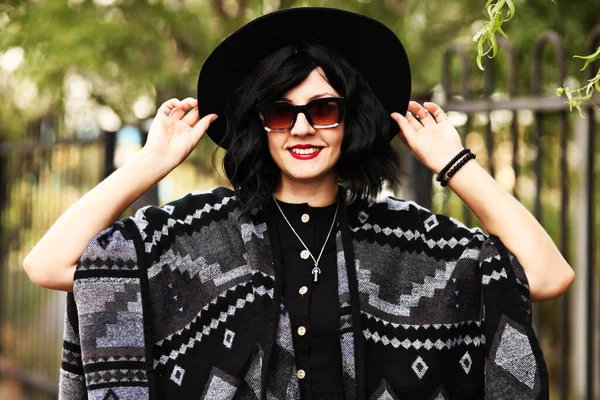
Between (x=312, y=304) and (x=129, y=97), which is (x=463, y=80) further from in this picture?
(x=129, y=97)

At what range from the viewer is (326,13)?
8.14 ft

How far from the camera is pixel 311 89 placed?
2488 millimetres

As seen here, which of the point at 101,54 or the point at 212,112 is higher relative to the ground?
the point at 101,54

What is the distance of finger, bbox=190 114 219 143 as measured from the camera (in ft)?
8.54

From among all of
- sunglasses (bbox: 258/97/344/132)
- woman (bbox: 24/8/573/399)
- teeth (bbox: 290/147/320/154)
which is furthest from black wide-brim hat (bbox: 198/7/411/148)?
teeth (bbox: 290/147/320/154)

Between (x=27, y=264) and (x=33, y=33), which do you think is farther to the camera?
(x=33, y=33)

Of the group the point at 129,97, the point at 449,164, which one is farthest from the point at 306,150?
the point at 129,97

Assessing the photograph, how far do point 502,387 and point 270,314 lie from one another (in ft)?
2.41

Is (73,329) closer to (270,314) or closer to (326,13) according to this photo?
(270,314)

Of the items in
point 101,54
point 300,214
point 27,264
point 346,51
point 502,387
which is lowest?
point 502,387

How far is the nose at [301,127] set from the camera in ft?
7.93

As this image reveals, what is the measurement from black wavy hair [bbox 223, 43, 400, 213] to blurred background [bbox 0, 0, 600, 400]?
1473 millimetres

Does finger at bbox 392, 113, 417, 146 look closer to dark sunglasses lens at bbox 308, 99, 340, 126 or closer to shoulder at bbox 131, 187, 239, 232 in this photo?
dark sunglasses lens at bbox 308, 99, 340, 126

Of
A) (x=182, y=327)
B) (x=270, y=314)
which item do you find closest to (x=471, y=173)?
(x=270, y=314)
